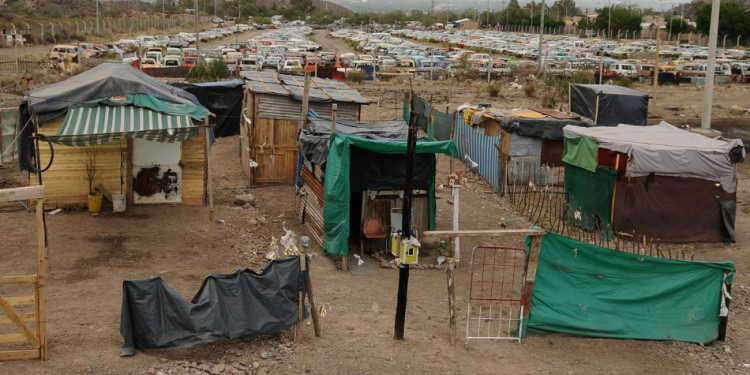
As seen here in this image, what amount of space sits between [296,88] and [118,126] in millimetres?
6555

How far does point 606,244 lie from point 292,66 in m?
32.2

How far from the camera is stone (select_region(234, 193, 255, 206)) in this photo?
17109 mm

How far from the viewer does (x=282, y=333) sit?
9969mm

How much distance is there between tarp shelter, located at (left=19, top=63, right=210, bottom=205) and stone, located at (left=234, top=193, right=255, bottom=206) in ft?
2.80

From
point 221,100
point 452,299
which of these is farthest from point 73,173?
point 221,100

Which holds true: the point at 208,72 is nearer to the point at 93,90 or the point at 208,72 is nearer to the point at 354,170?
the point at 93,90

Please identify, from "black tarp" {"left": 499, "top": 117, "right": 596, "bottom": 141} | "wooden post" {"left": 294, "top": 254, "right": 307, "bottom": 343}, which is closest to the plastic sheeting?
"black tarp" {"left": 499, "top": 117, "right": 596, "bottom": 141}

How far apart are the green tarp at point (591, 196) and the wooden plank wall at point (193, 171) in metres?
8.15

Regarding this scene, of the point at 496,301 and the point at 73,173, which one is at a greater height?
the point at 73,173

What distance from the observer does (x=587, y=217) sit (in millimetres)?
16344

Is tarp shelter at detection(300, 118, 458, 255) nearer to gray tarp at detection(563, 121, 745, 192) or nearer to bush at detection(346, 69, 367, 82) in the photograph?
gray tarp at detection(563, 121, 745, 192)

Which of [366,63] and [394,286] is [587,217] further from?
[366,63]

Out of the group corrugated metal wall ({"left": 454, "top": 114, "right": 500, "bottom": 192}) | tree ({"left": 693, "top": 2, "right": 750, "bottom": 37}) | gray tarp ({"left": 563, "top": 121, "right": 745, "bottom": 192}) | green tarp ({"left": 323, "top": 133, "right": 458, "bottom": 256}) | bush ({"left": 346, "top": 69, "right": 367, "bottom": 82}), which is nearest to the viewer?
green tarp ({"left": 323, "top": 133, "right": 458, "bottom": 256})

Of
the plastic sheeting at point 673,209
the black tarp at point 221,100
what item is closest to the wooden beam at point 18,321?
the plastic sheeting at point 673,209
